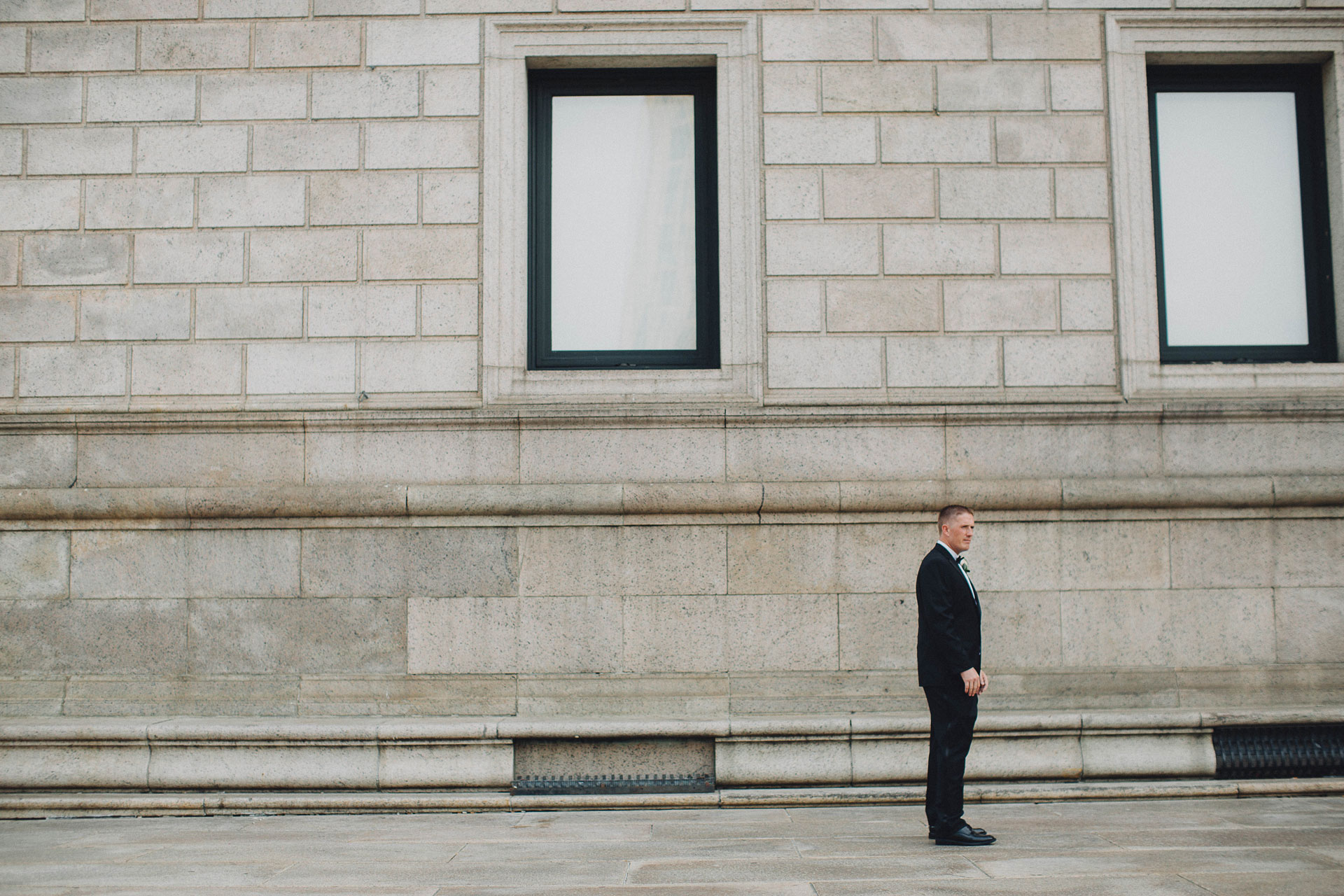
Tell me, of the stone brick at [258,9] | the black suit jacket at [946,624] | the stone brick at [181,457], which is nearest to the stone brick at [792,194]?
the black suit jacket at [946,624]

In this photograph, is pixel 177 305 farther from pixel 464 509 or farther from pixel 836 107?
pixel 836 107

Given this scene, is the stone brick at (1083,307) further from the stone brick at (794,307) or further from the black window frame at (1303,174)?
the stone brick at (794,307)

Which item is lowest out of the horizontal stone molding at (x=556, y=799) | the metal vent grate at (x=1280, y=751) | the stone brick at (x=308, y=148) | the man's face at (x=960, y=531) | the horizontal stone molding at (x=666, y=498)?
the horizontal stone molding at (x=556, y=799)

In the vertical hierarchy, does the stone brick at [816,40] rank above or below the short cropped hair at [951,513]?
above

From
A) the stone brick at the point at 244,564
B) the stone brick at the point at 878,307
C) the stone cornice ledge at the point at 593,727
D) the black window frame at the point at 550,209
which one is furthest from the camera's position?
the black window frame at the point at 550,209

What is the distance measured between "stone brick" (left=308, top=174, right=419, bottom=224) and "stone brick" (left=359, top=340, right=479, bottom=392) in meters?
1.08

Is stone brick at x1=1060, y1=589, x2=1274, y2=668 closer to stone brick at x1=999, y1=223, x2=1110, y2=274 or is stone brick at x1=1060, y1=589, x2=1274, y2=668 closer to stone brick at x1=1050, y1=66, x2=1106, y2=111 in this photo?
stone brick at x1=999, y1=223, x2=1110, y2=274

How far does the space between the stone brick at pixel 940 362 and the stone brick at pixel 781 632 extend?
6.43 ft

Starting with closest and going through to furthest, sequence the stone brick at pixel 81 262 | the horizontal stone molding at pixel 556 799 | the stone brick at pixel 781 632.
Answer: the horizontal stone molding at pixel 556 799 → the stone brick at pixel 781 632 → the stone brick at pixel 81 262

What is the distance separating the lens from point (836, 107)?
875 cm

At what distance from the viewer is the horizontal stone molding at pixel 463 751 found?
786 cm

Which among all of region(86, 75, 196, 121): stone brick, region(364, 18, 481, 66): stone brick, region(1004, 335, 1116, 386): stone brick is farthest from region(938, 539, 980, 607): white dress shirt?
region(86, 75, 196, 121): stone brick

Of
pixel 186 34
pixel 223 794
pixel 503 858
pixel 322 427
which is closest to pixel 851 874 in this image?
pixel 503 858

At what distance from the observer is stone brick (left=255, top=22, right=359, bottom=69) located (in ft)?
28.9
